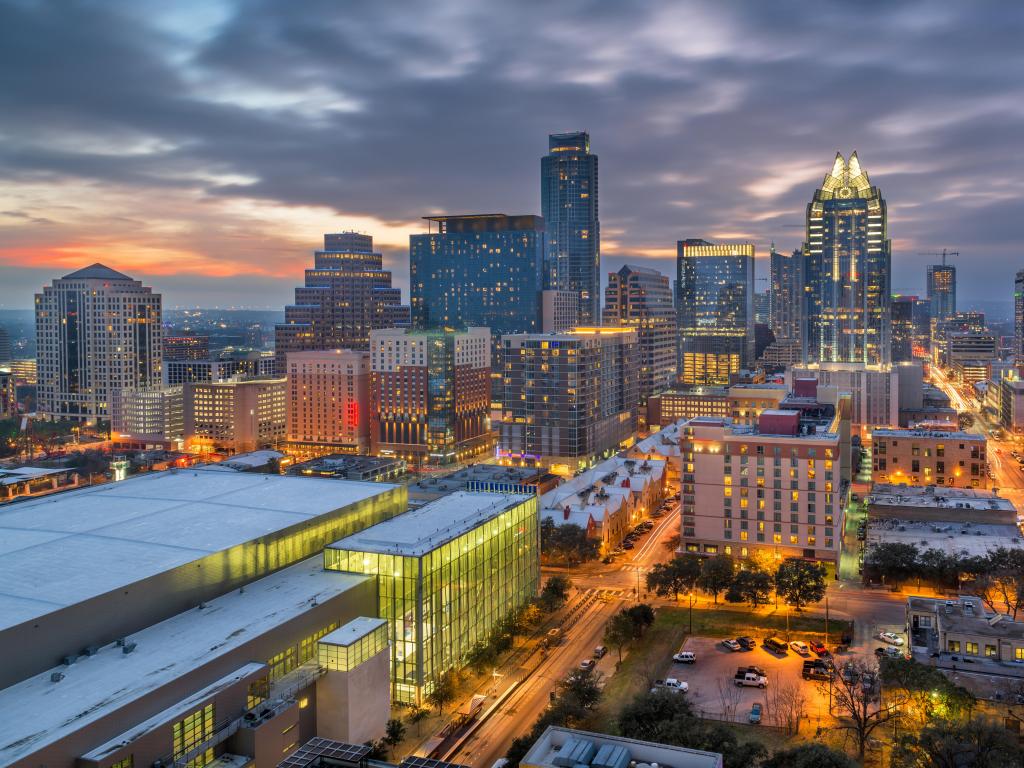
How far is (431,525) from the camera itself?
2325 inches

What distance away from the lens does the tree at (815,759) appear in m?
36.4

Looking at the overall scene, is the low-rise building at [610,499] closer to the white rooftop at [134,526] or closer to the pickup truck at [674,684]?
the white rooftop at [134,526]

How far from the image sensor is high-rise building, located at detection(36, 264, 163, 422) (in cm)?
18650

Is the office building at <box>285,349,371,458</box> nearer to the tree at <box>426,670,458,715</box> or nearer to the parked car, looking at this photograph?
the tree at <box>426,670,458,715</box>

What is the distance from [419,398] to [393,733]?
105 m

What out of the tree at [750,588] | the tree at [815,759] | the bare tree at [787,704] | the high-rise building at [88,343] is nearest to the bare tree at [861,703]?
the bare tree at [787,704]

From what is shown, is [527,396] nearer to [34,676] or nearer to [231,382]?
[231,382]

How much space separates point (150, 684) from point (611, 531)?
58.6 metres

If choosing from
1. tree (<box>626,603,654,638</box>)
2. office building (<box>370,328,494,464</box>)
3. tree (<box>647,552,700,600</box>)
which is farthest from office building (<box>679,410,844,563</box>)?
office building (<box>370,328,494,464</box>)

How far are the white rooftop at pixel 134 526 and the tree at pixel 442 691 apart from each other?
48.0 feet

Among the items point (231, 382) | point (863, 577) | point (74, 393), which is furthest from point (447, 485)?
point (74, 393)

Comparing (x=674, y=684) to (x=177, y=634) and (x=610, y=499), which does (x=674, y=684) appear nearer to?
(x=177, y=634)

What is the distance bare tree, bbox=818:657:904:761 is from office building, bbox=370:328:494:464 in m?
101

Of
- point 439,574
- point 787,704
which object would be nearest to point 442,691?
point 439,574
